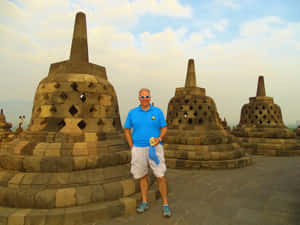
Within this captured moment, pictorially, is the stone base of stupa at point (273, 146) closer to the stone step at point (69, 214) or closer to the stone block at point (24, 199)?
the stone step at point (69, 214)

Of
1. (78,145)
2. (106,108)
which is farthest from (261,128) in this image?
(78,145)

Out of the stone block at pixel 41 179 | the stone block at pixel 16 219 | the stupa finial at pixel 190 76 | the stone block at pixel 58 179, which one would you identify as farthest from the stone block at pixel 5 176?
the stupa finial at pixel 190 76

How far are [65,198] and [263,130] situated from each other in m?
14.5

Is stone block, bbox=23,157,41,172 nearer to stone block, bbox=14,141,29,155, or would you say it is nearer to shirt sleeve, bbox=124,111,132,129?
stone block, bbox=14,141,29,155

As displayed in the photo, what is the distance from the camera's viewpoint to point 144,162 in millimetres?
4238

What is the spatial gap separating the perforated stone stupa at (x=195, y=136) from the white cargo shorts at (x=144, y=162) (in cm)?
590

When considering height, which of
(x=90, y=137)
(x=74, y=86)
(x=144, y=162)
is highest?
(x=74, y=86)

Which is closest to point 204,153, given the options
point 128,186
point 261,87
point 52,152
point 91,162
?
point 128,186

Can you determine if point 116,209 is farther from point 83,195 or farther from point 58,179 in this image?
point 58,179

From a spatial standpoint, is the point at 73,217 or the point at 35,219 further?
the point at 73,217

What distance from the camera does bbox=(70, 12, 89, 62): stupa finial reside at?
619cm

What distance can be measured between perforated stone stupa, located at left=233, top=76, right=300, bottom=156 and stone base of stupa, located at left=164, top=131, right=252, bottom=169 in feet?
14.3

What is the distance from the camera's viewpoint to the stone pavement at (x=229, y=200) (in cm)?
424

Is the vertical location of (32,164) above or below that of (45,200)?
above
